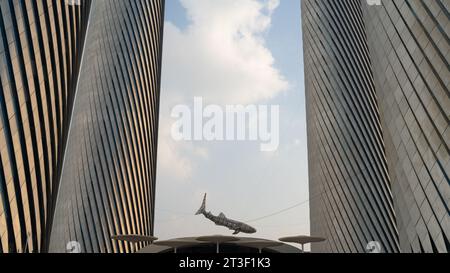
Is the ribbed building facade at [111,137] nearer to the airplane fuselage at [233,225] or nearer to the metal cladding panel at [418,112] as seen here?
the airplane fuselage at [233,225]

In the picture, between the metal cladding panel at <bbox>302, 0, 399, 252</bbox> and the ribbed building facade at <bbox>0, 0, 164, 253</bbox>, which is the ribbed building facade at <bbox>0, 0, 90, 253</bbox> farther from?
the metal cladding panel at <bbox>302, 0, 399, 252</bbox>

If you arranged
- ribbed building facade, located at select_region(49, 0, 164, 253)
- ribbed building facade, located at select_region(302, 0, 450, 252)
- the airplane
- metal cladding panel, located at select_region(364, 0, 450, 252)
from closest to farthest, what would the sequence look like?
metal cladding panel, located at select_region(364, 0, 450, 252)
ribbed building facade, located at select_region(302, 0, 450, 252)
the airplane
ribbed building facade, located at select_region(49, 0, 164, 253)

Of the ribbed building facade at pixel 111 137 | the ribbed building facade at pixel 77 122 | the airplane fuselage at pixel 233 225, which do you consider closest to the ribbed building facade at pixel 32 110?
the ribbed building facade at pixel 77 122

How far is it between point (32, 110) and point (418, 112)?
90.4 feet

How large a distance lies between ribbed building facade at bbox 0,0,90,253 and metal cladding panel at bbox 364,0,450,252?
2582 centimetres

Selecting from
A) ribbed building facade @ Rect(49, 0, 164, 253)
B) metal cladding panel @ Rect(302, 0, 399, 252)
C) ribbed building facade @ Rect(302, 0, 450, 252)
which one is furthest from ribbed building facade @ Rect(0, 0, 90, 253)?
metal cladding panel @ Rect(302, 0, 399, 252)

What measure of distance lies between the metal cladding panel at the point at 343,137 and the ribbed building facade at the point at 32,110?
4171 centimetres

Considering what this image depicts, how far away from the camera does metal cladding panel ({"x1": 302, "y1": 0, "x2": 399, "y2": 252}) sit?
67812 millimetres

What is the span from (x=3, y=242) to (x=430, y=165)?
26918mm

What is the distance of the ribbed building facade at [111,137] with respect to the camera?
70.4 metres

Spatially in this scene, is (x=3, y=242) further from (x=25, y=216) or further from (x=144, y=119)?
(x=144, y=119)

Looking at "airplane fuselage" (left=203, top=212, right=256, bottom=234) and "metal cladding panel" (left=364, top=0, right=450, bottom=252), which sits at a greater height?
"metal cladding panel" (left=364, top=0, right=450, bottom=252)

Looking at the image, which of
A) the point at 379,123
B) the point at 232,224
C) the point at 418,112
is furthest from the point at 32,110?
the point at 379,123
